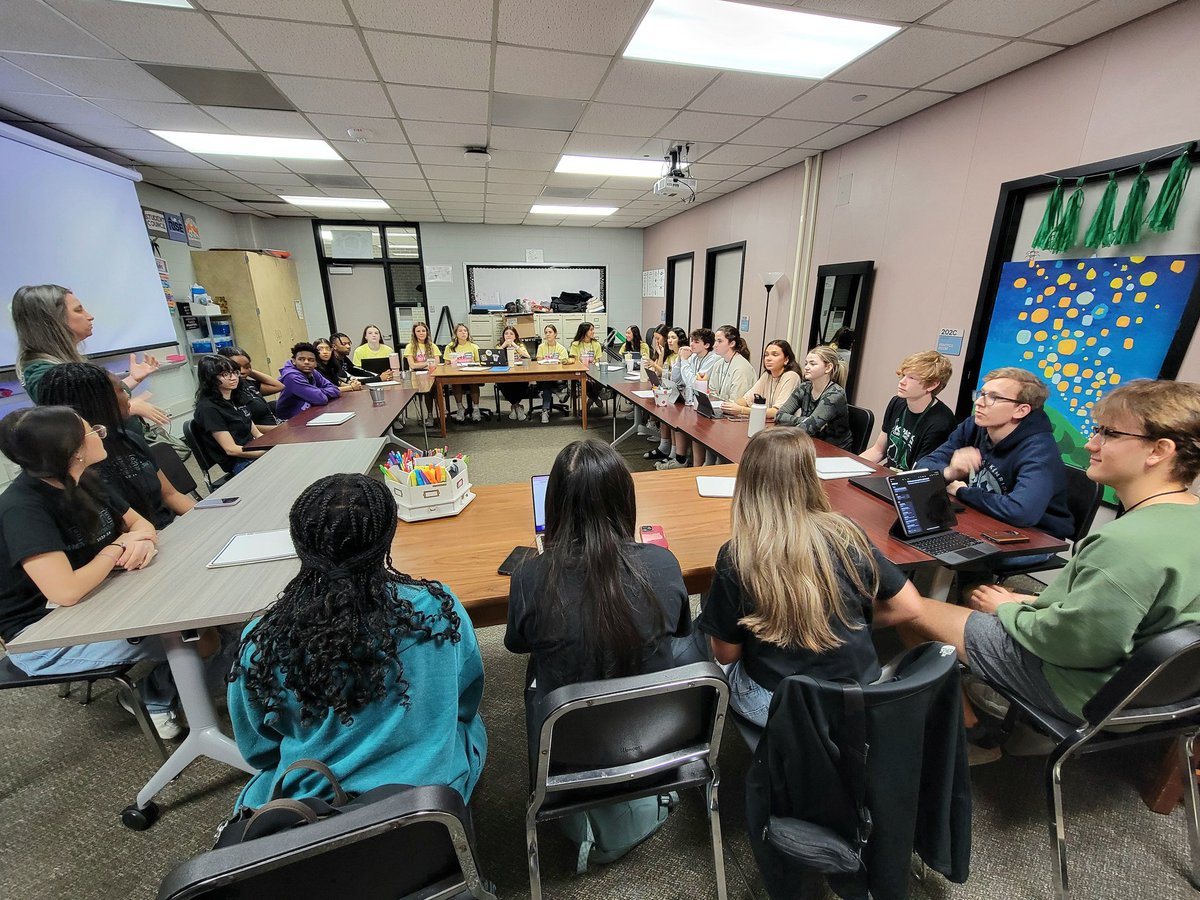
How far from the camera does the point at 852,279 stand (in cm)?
404

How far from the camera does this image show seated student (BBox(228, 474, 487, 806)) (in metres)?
0.86

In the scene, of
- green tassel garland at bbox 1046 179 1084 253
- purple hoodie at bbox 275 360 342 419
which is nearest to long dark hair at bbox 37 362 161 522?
purple hoodie at bbox 275 360 342 419

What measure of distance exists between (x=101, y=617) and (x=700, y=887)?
1.74 m

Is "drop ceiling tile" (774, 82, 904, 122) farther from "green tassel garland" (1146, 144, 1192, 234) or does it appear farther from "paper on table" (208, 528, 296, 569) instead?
"paper on table" (208, 528, 296, 569)

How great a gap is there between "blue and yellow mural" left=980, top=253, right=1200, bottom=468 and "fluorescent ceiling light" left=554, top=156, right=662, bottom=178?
3.09m

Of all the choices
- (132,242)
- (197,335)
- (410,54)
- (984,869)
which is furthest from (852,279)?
(197,335)

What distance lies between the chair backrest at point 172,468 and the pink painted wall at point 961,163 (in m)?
4.55

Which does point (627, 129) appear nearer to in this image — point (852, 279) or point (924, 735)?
point (852, 279)

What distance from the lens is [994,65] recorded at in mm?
2615

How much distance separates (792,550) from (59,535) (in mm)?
1931

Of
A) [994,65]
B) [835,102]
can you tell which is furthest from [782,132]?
[994,65]

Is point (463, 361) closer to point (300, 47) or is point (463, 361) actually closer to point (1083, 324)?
point (300, 47)

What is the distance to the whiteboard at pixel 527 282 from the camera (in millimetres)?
8203

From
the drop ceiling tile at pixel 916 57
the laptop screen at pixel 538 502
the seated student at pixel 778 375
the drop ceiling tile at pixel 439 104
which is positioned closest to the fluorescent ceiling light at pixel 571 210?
the drop ceiling tile at pixel 439 104
